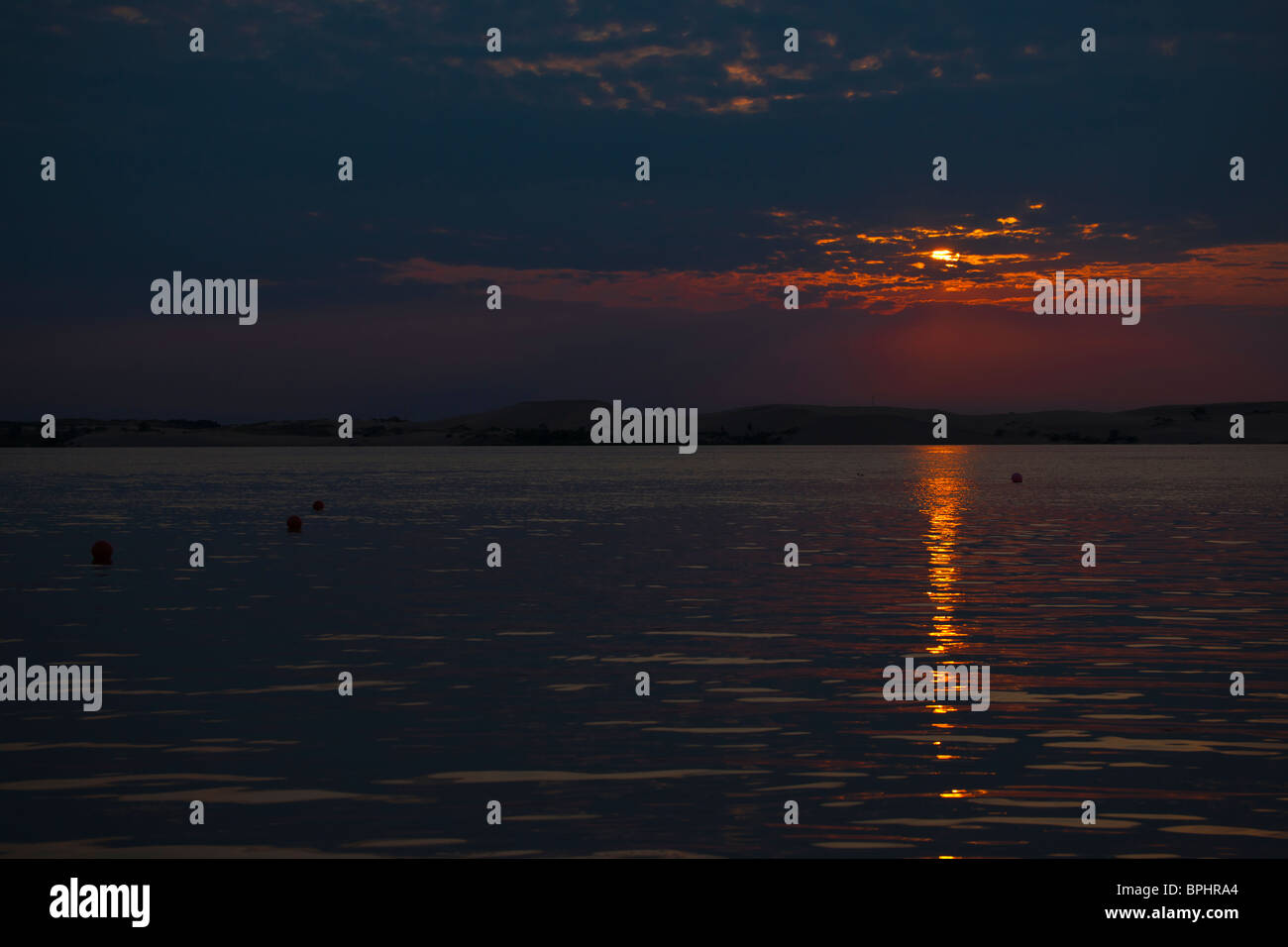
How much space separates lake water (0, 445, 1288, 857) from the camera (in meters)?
14.1

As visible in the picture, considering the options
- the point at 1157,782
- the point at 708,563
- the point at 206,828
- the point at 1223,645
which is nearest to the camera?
the point at 206,828

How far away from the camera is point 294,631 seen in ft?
94.1

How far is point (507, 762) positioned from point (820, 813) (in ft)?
13.8

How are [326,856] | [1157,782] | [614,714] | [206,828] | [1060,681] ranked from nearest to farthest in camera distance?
1. [326,856]
2. [206,828]
3. [1157,782]
4. [614,714]
5. [1060,681]

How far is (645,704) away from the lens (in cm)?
2061

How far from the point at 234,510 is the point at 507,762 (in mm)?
63553

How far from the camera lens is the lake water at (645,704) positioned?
14109 mm
